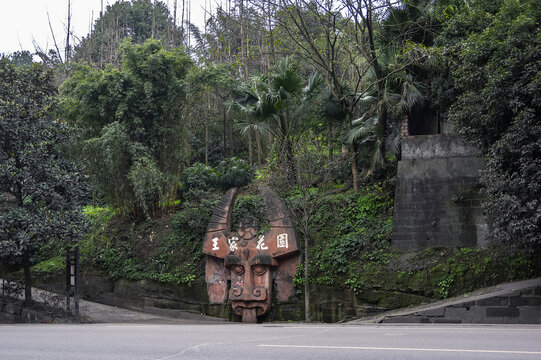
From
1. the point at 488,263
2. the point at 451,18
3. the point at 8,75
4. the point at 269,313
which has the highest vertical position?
the point at 451,18

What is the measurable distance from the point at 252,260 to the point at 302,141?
382cm

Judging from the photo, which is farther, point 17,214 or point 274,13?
point 274,13

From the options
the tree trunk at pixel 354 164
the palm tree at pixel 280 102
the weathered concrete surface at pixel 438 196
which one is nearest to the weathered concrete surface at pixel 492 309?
the weathered concrete surface at pixel 438 196

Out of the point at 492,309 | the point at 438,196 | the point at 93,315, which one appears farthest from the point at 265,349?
the point at 93,315

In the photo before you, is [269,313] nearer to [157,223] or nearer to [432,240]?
[432,240]

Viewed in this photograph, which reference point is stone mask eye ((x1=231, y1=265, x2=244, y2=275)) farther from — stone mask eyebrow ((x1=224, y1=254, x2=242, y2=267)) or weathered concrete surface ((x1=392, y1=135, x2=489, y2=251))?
weathered concrete surface ((x1=392, y1=135, x2=489, y2=251))

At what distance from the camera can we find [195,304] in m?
17.4

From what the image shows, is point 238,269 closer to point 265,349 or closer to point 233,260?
point 233,260

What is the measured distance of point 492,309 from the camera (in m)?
12.3

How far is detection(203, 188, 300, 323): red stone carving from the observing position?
15828 mm

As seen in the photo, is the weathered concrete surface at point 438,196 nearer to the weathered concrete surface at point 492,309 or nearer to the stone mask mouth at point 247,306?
the weathered concrete surface at point 492,309

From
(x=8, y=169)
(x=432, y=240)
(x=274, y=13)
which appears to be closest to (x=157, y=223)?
(x=8, y=169)

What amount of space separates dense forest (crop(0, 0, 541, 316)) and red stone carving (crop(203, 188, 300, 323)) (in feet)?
2.00

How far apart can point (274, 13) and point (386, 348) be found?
13.4 metres
